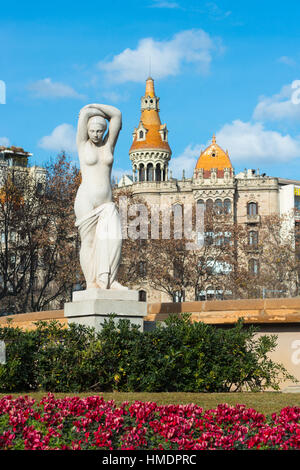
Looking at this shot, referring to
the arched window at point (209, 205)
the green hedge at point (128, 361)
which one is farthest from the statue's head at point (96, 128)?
the arched window at point (209, 205)

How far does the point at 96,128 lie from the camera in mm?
11523

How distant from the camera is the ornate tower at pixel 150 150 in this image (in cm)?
8888

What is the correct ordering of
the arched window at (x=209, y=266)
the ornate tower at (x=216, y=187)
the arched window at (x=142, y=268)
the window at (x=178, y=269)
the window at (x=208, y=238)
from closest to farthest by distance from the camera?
the arched window at (x=142, y=268), the window at (x=178, y=269), the arched window at (x=209, y=266), the window at (x=208, y=238), the ornate tower at (x=216, y=187)

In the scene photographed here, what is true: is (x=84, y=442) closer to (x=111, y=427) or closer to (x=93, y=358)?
(x=111, y=427)

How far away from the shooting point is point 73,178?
3919cm

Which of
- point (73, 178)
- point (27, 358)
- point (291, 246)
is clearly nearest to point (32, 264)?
point (73, 178)

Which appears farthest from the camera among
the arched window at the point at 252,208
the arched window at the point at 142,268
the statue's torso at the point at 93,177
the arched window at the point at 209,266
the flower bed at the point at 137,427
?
the arched window at the point at 252,208

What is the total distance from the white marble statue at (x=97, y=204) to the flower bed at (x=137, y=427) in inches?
169

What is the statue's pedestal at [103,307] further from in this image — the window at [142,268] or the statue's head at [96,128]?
the window at [142,268]

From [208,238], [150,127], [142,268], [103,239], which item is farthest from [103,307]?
[150,127]

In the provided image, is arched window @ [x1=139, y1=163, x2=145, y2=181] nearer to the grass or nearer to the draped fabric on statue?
the draped fabric on statue

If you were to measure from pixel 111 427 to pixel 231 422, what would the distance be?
3.86ft

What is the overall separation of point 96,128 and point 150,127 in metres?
80.8
